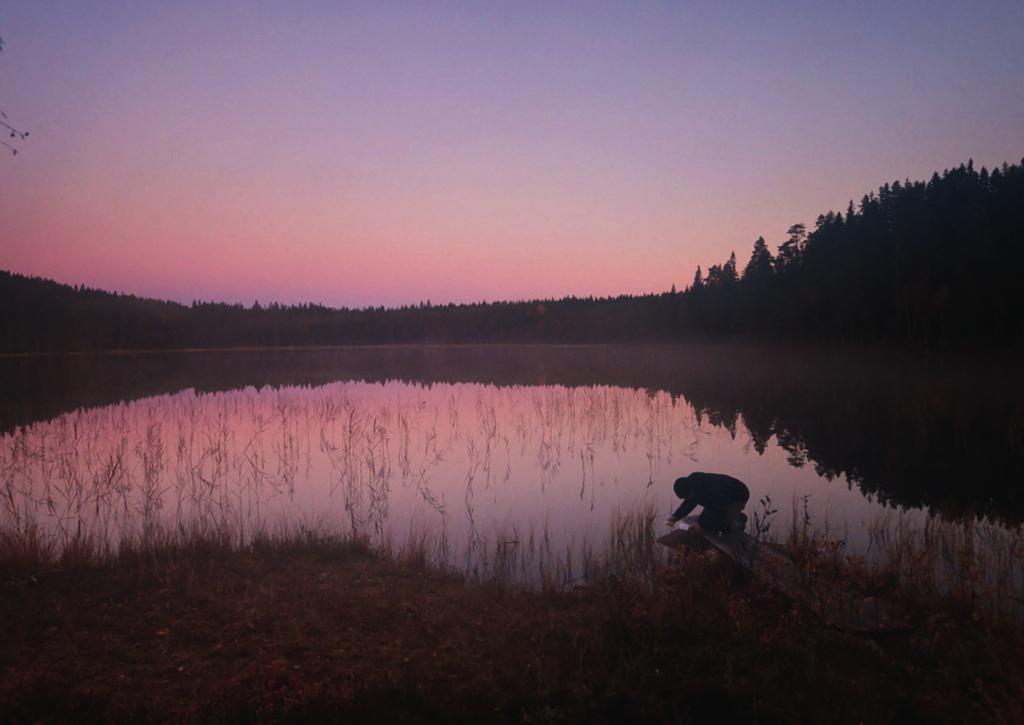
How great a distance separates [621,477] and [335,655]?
33.8 ft

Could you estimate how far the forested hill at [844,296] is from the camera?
180ft

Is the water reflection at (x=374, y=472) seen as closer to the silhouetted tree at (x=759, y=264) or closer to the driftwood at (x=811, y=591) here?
the driftwood at (x=811, y=591)

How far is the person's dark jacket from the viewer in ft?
30.2

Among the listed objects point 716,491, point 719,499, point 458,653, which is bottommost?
point 458,653

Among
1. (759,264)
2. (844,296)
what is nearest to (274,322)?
(759,264)

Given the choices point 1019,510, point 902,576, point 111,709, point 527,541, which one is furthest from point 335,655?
point 1019,510

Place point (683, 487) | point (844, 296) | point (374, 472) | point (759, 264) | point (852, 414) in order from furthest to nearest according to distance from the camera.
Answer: point (759, 264) → point (844, 296) → point (852, 414) → point (374, 472) → point (683, 487)

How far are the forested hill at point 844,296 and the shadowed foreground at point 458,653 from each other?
59.0 m

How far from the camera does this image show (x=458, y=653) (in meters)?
5.60

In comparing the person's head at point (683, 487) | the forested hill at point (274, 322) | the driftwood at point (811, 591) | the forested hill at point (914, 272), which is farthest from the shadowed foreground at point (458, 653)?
the forested hill at point (274, 322)

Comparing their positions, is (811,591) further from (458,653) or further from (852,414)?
(852,414)

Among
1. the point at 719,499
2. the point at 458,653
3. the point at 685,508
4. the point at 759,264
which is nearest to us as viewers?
the point at 458,653

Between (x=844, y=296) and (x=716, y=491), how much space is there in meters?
65.2

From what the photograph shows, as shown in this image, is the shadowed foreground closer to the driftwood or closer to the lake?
the driftwood
